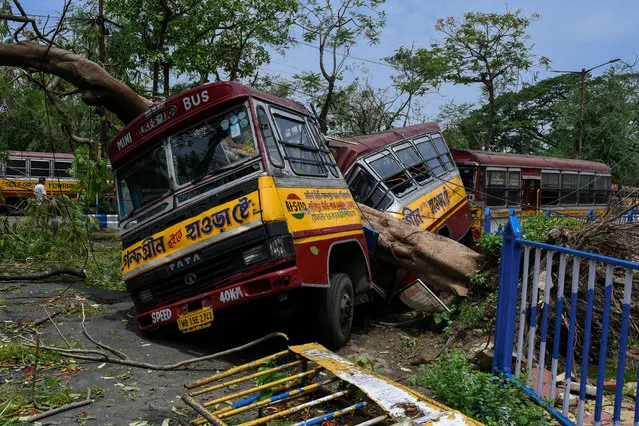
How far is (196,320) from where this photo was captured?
5.39 m

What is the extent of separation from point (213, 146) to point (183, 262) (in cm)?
124

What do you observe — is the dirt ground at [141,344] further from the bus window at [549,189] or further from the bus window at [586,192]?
the bus window at [586,192]

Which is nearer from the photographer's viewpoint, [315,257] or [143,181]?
[315,257]

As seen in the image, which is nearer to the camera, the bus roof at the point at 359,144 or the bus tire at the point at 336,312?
the bus tire at the point at 336,312

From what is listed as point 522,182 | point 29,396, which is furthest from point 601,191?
point 29,396

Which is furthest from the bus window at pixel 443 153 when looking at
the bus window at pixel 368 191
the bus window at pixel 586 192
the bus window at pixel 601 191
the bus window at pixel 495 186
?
the bus window at pixel 601 191

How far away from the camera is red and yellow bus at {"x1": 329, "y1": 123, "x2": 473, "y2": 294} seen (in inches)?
358

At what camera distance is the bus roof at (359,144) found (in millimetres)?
9562

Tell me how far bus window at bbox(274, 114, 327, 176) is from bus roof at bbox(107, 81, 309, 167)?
225mm

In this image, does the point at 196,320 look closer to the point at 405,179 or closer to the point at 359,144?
the point at 405,179

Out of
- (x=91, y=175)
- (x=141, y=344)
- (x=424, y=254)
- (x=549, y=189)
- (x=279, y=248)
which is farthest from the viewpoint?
(x=549, y=189)

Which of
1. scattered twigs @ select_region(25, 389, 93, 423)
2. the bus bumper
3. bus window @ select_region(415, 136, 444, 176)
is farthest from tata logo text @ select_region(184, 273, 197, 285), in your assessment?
bus window @ select_region(415, 136, 444, 176)

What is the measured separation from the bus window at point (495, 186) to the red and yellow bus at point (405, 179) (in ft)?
16.2

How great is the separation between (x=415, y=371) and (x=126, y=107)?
18.0 feet
